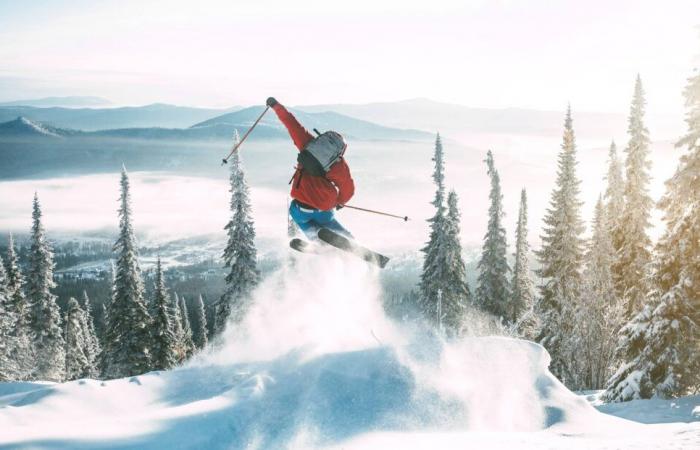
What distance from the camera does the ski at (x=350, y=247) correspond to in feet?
36.3

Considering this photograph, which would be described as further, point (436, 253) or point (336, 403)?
point (436, 253)

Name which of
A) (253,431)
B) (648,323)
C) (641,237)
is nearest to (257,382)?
(253,431)

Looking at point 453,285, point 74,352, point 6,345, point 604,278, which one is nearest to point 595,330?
point 604,278

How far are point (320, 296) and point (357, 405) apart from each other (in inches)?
217

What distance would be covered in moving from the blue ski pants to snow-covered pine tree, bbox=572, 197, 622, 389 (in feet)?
63.0

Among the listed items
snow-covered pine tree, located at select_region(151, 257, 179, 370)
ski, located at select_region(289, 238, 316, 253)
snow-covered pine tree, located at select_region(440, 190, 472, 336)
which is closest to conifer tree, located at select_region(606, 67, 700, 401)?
ski, located at select_region(289, 238, 316, 253)

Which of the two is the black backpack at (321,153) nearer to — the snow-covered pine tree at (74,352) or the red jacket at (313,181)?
the red jacket at (313,181)

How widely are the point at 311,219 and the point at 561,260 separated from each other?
976 inches

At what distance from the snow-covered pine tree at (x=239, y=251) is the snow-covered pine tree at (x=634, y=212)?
22.5m

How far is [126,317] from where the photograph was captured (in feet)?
114

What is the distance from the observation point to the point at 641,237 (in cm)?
2808

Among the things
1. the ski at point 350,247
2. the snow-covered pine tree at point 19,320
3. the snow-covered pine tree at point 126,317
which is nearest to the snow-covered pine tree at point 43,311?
the snow-covered pine tree at point 19,320

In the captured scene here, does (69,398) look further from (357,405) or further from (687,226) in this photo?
(687,226)

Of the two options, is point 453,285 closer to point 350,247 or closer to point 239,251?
point 239,251
